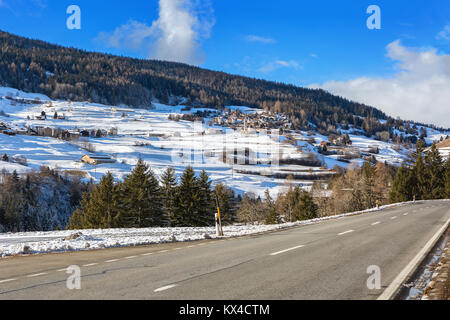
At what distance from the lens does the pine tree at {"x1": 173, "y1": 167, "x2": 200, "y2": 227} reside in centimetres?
4841

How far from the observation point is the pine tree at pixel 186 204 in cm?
4841

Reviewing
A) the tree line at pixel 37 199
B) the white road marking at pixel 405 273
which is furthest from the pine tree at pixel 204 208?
the tree line at pixel 37 199

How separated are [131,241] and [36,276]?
8.28 metres

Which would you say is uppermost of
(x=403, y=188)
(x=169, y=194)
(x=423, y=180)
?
(x=423, y=180)

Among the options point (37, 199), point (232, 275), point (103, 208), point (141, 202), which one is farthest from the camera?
point (37, 199)

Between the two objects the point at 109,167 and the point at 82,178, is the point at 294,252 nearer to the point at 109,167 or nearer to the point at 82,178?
the point at 82,178

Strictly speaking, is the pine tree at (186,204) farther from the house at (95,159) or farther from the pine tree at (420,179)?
the house at (95,159)

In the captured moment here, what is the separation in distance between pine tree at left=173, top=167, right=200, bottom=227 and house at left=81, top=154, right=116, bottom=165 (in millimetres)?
104588

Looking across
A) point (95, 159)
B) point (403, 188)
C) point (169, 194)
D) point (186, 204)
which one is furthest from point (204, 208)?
point (95, 159)

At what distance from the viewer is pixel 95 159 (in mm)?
146250

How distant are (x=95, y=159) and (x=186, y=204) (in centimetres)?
10939

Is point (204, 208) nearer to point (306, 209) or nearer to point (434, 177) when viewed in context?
point (306, 209)

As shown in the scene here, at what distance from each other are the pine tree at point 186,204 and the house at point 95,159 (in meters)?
105
